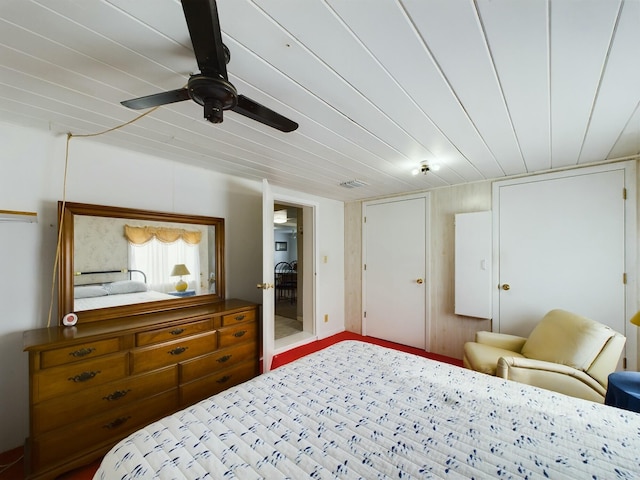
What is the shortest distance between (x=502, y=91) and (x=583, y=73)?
0.31m

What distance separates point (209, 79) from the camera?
0.94 meters

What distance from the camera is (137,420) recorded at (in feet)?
6.16

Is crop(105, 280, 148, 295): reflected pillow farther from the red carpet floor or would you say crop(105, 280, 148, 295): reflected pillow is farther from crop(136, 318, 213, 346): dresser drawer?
the red carpet floor

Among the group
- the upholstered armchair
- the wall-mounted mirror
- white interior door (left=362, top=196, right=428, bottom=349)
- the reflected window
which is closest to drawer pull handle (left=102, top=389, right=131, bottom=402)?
the wall-mounted mirror

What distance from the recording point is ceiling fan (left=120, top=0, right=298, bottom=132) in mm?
732

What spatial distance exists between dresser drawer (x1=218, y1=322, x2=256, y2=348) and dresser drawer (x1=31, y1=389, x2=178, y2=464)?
50cm

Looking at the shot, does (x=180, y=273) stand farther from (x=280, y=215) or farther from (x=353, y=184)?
(x=280, y=215)

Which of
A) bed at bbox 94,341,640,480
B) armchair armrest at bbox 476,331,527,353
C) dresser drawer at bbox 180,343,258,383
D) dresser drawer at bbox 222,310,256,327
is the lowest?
dresser drawer at bbox 180,343,258,383

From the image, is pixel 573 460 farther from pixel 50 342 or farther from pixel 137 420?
pixel 50 342

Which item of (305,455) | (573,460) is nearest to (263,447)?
(305,455)

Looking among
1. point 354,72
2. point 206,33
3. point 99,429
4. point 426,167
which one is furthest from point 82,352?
point 426,167

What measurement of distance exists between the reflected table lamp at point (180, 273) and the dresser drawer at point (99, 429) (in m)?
0.92

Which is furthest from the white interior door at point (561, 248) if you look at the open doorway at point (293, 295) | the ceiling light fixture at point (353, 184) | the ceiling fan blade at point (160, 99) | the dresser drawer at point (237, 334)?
the ceiling fan blade at point (160, 99)

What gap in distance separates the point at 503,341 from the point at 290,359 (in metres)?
2.37
